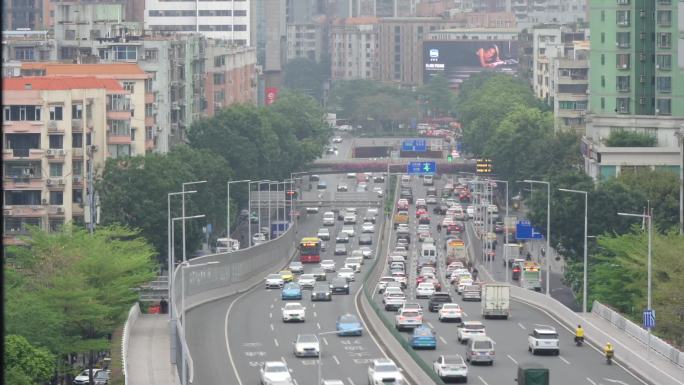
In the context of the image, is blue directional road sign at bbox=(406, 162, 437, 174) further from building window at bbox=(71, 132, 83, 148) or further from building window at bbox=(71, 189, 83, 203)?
building window at bbox=(71, 189, 83, 203)

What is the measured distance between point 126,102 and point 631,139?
4084cm

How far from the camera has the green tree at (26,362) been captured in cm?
5703

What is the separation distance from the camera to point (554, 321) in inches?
3246

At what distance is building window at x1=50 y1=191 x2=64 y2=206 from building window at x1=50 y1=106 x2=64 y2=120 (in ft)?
18.3

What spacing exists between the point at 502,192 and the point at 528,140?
10.4m

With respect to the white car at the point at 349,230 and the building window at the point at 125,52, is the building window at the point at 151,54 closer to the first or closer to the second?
the building window at the point at 125,52

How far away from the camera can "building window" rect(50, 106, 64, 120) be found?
12250 cm

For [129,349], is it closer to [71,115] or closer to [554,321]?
[554,321]

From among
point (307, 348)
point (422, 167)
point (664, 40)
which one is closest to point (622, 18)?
point (664, 40)

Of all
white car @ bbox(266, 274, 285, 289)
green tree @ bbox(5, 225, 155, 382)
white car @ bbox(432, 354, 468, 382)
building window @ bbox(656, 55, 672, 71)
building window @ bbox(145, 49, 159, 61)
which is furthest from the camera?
building window @ bbox(145, 49, 159, 61)

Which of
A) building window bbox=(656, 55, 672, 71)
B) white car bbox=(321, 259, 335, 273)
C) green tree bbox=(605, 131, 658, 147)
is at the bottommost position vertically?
white car bbox=(321, 259, 335, 273)

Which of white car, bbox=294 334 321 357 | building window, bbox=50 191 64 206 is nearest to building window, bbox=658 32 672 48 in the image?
building window, bbox=50 191 64 206

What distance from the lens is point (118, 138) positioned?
136 metres

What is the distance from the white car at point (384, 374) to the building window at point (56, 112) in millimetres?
68509
